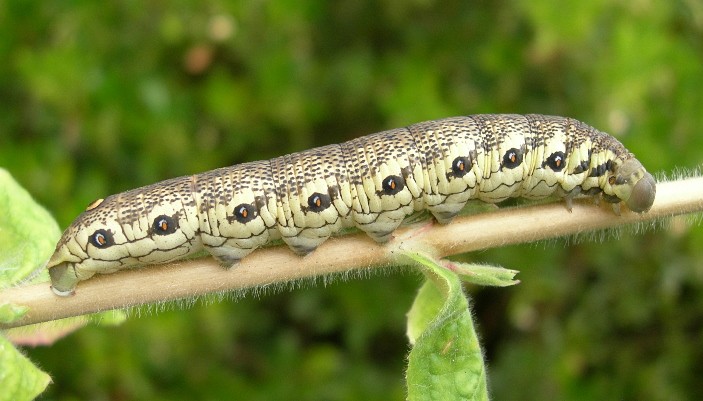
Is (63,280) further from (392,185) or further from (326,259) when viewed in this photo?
(392,185)

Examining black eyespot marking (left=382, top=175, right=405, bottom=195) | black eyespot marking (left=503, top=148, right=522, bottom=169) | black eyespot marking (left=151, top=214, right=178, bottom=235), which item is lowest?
black eyespot marking (left=151, top=214, right=178, bottom=235)

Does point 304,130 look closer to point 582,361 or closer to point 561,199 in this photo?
point 582,361

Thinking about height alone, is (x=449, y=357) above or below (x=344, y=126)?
below

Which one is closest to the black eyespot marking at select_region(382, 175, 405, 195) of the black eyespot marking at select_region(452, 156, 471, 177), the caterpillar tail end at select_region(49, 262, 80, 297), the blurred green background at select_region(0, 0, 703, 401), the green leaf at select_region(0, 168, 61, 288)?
the black eyespot marking at select_region(452, 156, 471, 177)

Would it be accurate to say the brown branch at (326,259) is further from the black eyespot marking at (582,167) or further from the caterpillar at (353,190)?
the black eyespot marking at (582,167)

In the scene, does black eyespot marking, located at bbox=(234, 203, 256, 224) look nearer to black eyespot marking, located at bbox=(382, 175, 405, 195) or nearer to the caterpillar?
the caterpillar

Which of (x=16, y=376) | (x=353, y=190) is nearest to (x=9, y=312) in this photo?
(x=16, y=376)
